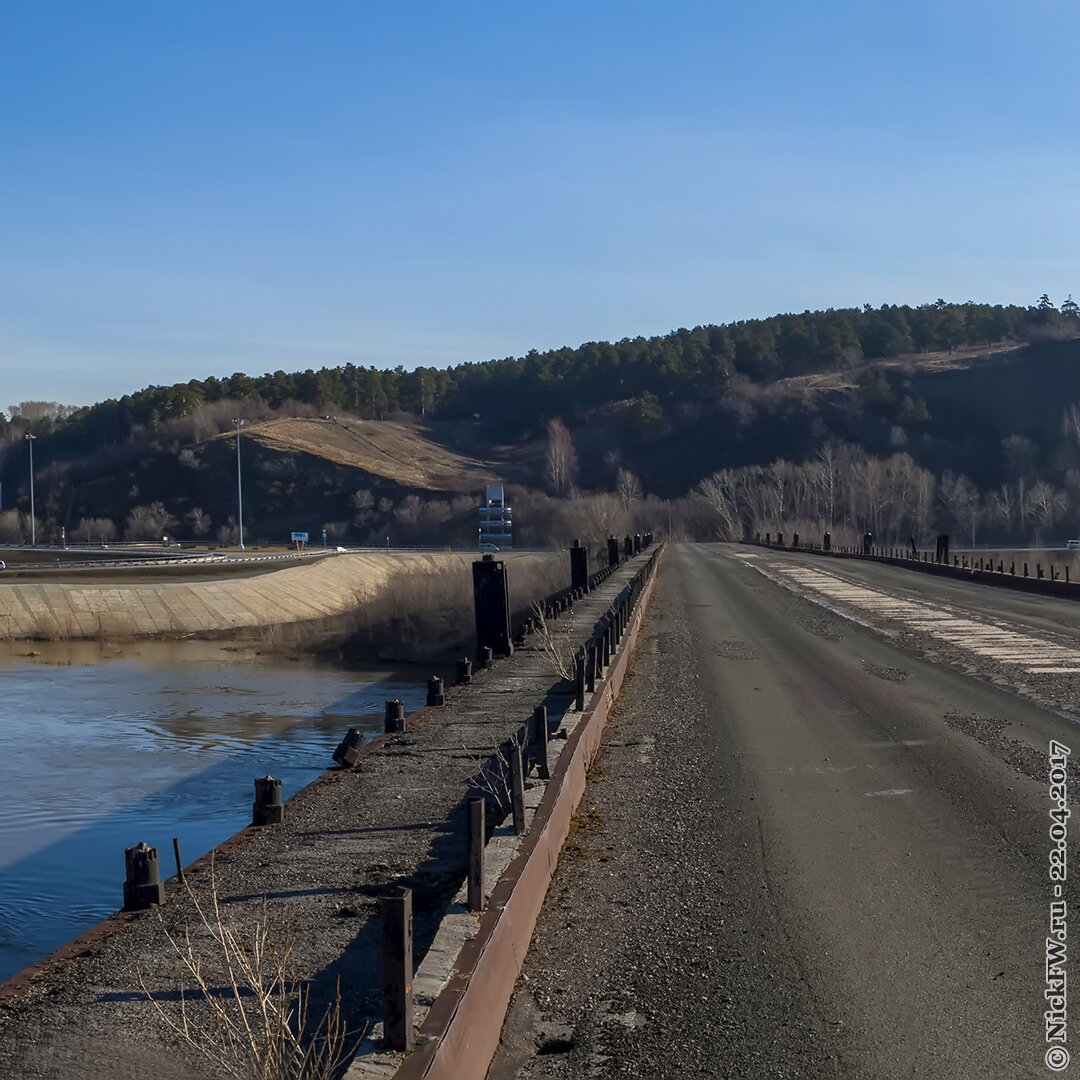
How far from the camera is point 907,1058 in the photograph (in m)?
5.00

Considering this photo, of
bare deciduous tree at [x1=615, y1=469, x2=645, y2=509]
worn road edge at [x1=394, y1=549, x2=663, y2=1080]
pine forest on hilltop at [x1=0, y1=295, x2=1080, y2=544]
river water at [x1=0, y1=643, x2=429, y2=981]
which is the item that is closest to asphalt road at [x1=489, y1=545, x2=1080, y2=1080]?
worn road edge at [x1=394, y1=549, x2=663, y2=1080]

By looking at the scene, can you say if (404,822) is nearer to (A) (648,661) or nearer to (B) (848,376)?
(A) (648,661)

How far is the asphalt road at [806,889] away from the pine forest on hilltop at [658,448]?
85.7 meters

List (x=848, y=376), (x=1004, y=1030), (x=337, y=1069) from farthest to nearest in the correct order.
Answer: (x=848, y=376) → (x=1004, y=1030) → (x=337, y=1069)

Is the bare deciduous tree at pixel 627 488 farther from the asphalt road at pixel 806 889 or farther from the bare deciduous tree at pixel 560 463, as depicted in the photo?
the asphalt road at pixel 806 889

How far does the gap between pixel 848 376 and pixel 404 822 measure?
542 feet

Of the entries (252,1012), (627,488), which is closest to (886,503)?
(627,488)

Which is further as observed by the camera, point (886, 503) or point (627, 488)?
point (627, 488)

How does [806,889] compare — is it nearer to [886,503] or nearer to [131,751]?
[131,751]

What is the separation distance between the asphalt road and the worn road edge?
0.13 meters

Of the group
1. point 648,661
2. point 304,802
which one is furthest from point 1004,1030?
point 648,661

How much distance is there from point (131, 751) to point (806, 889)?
18.8m

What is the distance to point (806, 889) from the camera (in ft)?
24.1

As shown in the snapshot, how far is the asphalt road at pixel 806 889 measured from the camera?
520 centimetres
